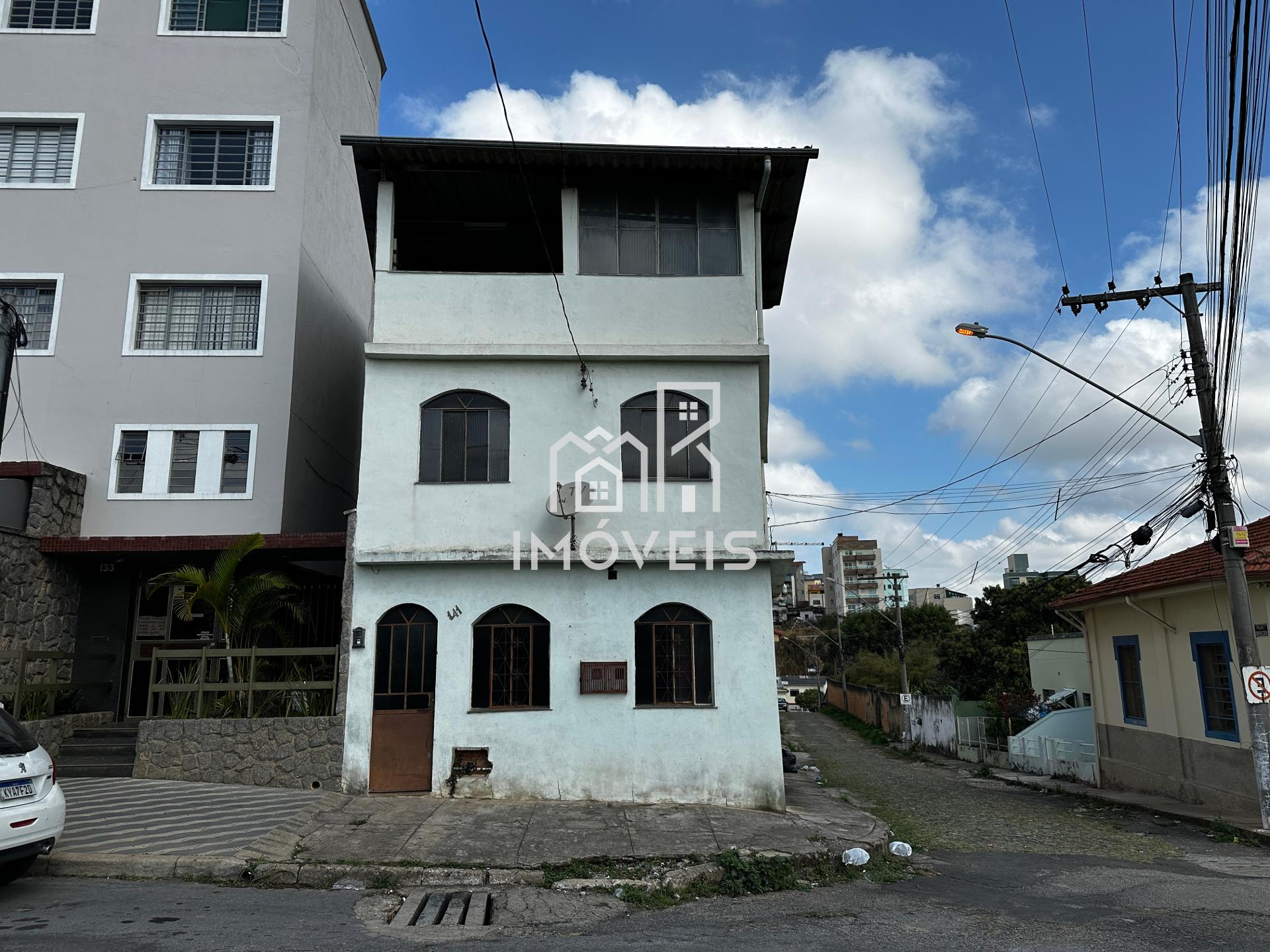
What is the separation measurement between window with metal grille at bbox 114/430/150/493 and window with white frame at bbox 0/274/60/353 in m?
2.23

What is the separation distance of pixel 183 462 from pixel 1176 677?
16803mm

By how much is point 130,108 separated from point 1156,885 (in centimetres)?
1864

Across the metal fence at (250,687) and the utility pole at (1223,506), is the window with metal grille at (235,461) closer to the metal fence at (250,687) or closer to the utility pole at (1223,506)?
the metal fence at (250,687)

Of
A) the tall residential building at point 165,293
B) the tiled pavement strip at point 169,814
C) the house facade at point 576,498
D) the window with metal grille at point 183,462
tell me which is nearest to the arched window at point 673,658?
the house facade at point 576,498

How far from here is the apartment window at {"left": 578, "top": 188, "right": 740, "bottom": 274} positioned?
12.4m

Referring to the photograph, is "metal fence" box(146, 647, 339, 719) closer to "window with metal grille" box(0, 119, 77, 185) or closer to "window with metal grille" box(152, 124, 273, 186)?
"window with metal grille" box(152, 124, 273, 186)

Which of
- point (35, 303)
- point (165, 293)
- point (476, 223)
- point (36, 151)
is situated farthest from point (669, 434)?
point (36, 151)

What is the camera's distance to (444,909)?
708 centimetres

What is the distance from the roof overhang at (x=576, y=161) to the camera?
11.8 metres

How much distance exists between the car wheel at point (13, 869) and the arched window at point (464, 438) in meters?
5.90

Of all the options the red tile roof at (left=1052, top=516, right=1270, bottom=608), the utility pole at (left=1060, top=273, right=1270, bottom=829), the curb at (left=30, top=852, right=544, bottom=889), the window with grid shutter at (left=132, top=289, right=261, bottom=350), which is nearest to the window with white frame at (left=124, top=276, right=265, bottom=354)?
the window with grid shutter at (left=132, top=289, right=261, bottom=350)

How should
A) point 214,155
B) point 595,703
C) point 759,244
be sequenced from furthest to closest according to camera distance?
1. point 214,155
2. point 759,244
3. point 595,703

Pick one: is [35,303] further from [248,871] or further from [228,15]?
[248,871]

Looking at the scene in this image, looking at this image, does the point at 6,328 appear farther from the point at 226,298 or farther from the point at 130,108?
the point at 130,108
